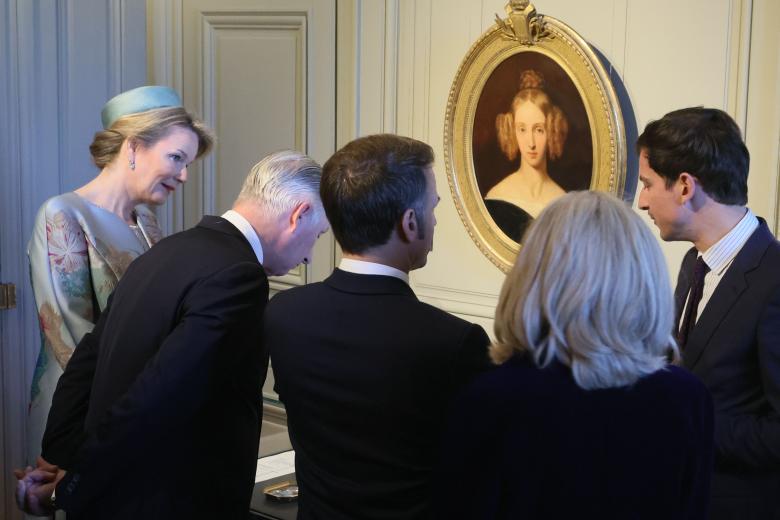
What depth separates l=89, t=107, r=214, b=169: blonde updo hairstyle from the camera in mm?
2775

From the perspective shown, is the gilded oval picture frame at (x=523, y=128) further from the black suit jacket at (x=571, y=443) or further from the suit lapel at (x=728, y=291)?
the black suit jacket at (x=571, y=443)

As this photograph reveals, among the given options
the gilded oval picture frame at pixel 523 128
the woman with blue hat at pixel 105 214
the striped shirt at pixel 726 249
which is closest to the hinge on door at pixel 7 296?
the woman with blue hat at pixel 105 214

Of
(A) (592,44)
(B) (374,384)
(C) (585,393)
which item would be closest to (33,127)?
(A) (592,44)

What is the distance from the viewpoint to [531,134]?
388 cm

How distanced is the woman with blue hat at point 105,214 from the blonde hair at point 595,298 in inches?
65.2

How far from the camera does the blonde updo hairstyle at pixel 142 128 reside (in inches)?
109

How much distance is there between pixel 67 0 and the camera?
156 inches

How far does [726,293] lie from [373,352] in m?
1.05

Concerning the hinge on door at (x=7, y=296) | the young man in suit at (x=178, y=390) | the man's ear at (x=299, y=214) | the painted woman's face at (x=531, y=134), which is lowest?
the hinge on door at (x=7, y=296)

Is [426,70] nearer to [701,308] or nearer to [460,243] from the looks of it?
[460,243]

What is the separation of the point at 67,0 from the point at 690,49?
8.65 ft

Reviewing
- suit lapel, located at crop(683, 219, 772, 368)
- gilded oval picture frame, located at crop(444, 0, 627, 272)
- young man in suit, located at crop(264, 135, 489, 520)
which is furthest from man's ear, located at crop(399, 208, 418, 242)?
gilded oval picture frame, located at crop(444, 0, 627, 272)

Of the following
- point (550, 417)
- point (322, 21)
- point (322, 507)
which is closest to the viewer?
point (550, 417)

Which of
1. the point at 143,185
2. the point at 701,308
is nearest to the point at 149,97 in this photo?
the point at 143,185
